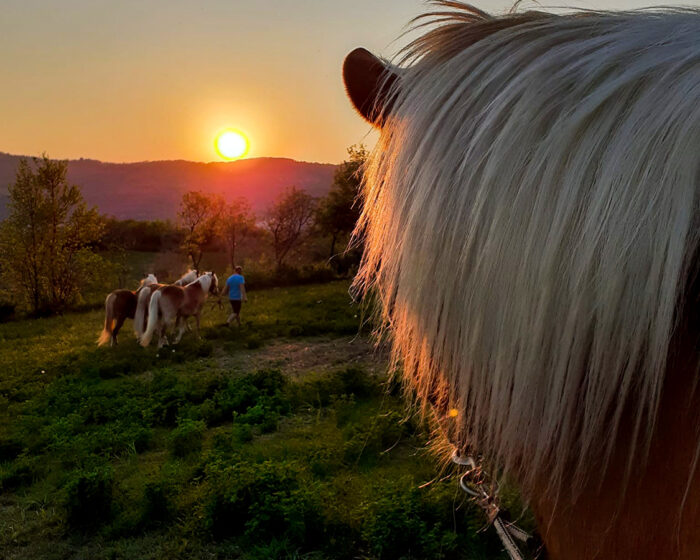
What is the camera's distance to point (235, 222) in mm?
37000

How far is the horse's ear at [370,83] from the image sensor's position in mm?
A: 787

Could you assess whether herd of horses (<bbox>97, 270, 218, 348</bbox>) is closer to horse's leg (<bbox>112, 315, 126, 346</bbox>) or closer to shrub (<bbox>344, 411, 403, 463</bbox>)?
horse's leg (<bbox>112, 315, 126, 346</bbox>)

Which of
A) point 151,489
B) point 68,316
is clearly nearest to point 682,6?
point 151,489

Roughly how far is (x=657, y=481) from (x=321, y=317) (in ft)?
38.6

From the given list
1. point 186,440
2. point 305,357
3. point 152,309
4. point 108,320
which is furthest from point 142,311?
point 186,440

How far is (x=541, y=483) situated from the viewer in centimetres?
63

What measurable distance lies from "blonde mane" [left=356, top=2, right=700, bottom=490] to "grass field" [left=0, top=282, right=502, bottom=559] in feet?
2.91

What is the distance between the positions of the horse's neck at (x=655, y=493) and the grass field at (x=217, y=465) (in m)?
0.92

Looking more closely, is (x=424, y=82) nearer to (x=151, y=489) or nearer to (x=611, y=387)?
(x=611, y=387)

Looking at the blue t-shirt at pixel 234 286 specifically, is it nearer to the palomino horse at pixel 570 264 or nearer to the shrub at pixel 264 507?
the shrub at pixel 264 507

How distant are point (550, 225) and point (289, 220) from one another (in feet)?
115

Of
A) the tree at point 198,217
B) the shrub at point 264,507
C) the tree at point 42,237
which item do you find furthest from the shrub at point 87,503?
the tree at point 198,217

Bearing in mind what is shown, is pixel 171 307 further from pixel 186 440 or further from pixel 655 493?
pixel 655 493

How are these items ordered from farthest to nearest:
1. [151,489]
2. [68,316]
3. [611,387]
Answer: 1. [68,316]
2. [151,489]
3. [611,387]
